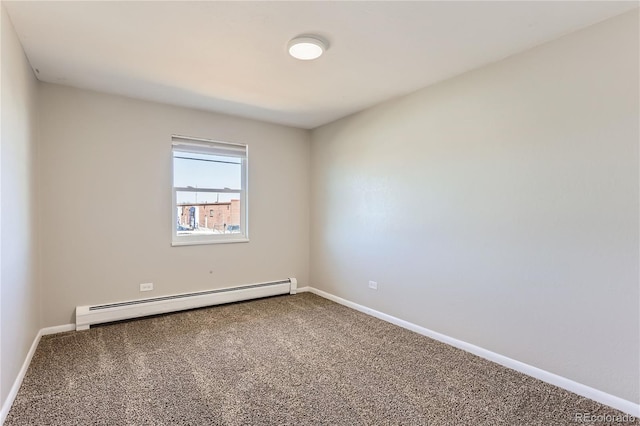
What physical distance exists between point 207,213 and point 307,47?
2578 mm

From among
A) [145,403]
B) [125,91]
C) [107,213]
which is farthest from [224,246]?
[145,403]

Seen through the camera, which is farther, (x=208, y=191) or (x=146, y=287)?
(x=208, y=191)

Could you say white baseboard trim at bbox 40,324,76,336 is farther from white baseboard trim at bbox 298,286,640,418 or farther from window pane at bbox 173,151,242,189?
white baseboard trim at bbox 298,286,640,418

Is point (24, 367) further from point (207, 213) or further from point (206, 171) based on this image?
point (206, 171)

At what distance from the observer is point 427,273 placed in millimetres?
3242

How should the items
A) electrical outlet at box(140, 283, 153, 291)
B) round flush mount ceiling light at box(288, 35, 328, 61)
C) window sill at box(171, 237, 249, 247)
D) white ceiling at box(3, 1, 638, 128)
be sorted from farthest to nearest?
window sill at box(171, 237, 249, 247)
electrical outlet at box(140, 283, 153, 291)
round flush mount ceiling light at box(288, 35, 328, 61)
white ceiling at box(3, 1, 638, 128)

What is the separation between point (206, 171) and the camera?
420 cm

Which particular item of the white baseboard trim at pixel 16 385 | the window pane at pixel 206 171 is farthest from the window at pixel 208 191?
the white baseboard trim at pixel 16 385

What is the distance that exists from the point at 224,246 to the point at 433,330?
8.73 ft

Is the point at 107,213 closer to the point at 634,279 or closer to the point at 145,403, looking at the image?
the point at 145,403

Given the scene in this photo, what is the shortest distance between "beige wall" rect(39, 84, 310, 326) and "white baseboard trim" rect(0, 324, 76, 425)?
0.22 feet

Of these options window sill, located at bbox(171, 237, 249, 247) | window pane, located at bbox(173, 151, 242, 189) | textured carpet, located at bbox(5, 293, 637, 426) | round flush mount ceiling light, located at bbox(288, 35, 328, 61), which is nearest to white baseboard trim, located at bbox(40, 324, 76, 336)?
textured carpet, located at bbox(5, 293, 637, 426)

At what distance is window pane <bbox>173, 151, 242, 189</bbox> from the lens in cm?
398

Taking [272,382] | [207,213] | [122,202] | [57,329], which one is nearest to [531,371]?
[272,382]
